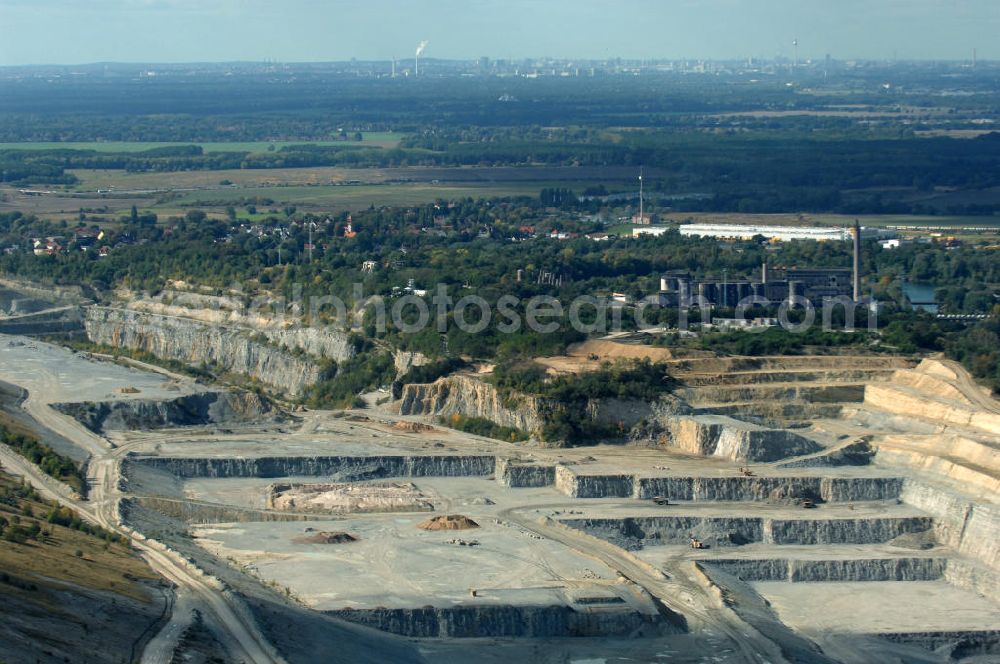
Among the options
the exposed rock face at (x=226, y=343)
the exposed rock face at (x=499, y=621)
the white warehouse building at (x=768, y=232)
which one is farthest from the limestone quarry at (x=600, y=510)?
the white warehouse building at (x=768, y=232)

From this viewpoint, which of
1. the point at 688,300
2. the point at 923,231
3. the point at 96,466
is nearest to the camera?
the point at 96,466

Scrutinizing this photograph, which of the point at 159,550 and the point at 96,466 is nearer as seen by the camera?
the point at 159,550

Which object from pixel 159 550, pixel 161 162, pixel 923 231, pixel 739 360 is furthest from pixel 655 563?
pixel 161 162

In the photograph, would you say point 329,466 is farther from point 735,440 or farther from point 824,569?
point 824,569

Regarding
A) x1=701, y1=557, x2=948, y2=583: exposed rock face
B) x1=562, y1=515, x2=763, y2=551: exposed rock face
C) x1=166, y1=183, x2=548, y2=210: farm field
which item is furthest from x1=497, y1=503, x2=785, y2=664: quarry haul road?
x1=166, y1=183, x2=548, y2=210: farm field

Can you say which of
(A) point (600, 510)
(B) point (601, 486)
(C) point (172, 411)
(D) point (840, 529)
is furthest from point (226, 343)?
(D) point (840, 529)

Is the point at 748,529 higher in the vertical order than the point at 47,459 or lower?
lower

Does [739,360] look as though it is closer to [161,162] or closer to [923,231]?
[923,231]
